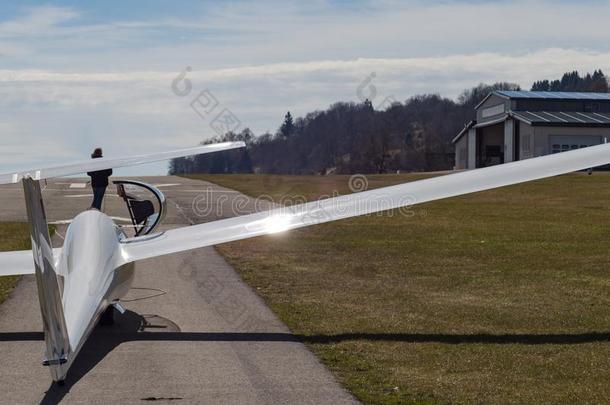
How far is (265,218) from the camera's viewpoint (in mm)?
12477

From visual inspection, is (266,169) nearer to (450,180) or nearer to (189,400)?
(450,180)

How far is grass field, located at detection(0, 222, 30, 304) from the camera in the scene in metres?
14.2

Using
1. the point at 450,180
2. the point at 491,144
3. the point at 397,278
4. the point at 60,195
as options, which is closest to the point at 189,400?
the point at 450,180

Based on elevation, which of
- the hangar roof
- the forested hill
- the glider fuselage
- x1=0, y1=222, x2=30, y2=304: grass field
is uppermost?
the hangar roof

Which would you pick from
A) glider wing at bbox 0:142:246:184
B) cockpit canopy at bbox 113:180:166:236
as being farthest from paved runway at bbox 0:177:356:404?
glider wing at bbox 0:142:246:184

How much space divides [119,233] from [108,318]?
1.18 m

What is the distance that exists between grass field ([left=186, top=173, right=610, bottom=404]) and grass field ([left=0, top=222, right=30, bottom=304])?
4127mm

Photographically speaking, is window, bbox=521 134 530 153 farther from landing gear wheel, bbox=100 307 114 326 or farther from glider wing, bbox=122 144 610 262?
landing gear wheel, bbox=100 307 114 326

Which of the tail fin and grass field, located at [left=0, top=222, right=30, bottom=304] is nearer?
the tail fin

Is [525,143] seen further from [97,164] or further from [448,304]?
[97,164]

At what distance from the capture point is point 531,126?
67625 millimetres

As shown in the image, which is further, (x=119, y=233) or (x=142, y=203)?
(x=142, y=203)

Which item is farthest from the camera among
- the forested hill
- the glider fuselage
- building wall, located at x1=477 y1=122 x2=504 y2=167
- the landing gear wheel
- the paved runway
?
building wall, located at x1=477 y1=122 x2=504 y2=167

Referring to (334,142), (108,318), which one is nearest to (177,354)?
(108,318)
